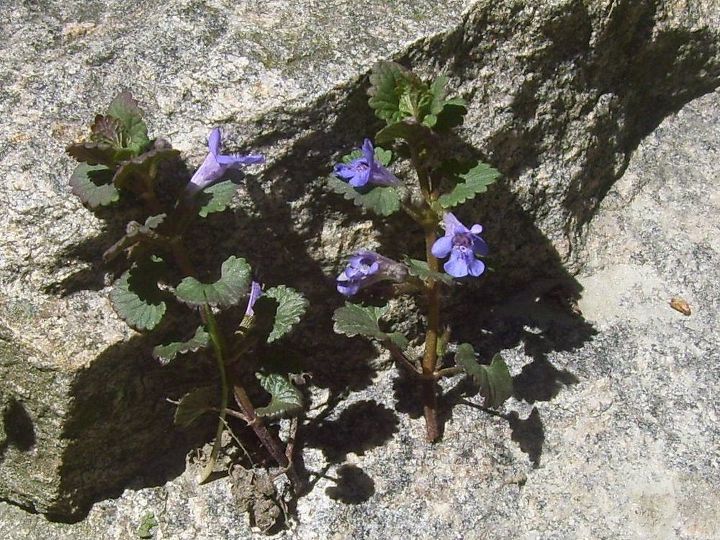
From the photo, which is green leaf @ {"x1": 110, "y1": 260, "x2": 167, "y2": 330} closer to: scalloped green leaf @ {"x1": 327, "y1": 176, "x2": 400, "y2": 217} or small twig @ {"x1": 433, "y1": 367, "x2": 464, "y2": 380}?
scalloped green leaf @ {"x1": 327, "y1": 176, "x2": 400, "y2": 217}

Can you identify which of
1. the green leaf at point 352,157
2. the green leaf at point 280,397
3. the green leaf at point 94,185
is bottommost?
the green leaf at point 280,397

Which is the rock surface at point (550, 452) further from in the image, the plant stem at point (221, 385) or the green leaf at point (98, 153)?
the green leaf at point (98, 153)

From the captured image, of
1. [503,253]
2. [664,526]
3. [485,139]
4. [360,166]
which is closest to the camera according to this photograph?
[360,166]

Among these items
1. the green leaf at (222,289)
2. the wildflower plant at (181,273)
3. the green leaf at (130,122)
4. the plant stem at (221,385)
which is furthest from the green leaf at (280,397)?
the green leaf at (130,122)

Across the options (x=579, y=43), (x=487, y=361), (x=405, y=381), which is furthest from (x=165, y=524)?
(x=579, y=43)

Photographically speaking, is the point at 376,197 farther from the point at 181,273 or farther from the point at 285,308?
the point at 181,273

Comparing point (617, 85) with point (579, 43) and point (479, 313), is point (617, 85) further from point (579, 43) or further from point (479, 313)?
point (479, 313)
